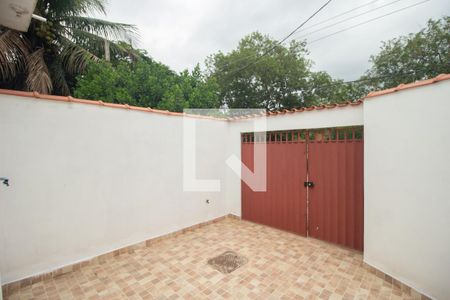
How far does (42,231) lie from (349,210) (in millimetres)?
6099

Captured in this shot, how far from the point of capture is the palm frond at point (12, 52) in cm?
627

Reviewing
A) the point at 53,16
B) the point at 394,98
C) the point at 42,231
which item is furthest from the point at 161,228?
the point at 53,16

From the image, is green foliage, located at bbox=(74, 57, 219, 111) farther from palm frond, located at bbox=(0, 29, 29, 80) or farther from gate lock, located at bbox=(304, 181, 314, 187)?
gate lock, located at bbox=(304, 181, 314, 187)

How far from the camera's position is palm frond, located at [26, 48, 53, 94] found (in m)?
6.77

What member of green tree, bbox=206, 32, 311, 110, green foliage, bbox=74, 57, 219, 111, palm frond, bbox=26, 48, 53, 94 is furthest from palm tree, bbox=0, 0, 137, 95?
green tree, bbox=206, 32, 311, 110

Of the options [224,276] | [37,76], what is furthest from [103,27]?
[224,276]

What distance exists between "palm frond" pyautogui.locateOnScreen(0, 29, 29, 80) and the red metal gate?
818 centimetres

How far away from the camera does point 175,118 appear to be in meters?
5.38

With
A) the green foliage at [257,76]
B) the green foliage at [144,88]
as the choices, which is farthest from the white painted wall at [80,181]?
the green foliage at [257,76]

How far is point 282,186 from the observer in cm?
566

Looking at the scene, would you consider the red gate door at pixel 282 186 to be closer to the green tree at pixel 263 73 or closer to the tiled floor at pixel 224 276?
the tiled floor at pixel 224 276

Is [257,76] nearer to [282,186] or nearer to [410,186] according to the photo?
[282,186]

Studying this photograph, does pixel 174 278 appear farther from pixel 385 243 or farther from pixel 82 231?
pixel 385 243

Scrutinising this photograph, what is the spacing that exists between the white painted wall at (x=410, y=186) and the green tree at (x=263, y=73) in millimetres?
15355
